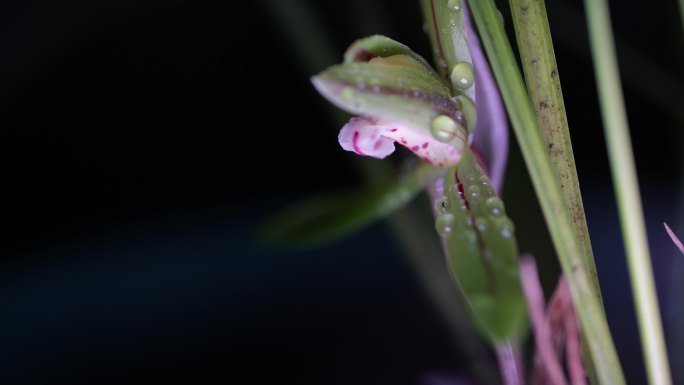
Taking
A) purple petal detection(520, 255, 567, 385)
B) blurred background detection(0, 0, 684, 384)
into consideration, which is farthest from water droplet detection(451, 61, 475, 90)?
blurred background detection(0, 0, 684, 384)

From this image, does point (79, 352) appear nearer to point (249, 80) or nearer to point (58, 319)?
point (58, 319)

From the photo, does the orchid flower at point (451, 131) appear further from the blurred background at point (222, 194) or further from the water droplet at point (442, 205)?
the blurred background at point (222, 194)

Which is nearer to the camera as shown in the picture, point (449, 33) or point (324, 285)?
point (449, 33)

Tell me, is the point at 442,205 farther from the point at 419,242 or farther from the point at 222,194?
the point at 222,194

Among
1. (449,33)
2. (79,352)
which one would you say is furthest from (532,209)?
(79,352)

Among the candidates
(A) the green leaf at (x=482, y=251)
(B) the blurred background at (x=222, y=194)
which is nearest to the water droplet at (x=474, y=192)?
(A) the green leaf at (x=482, y=251)

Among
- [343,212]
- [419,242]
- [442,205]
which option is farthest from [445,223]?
[419,242]
